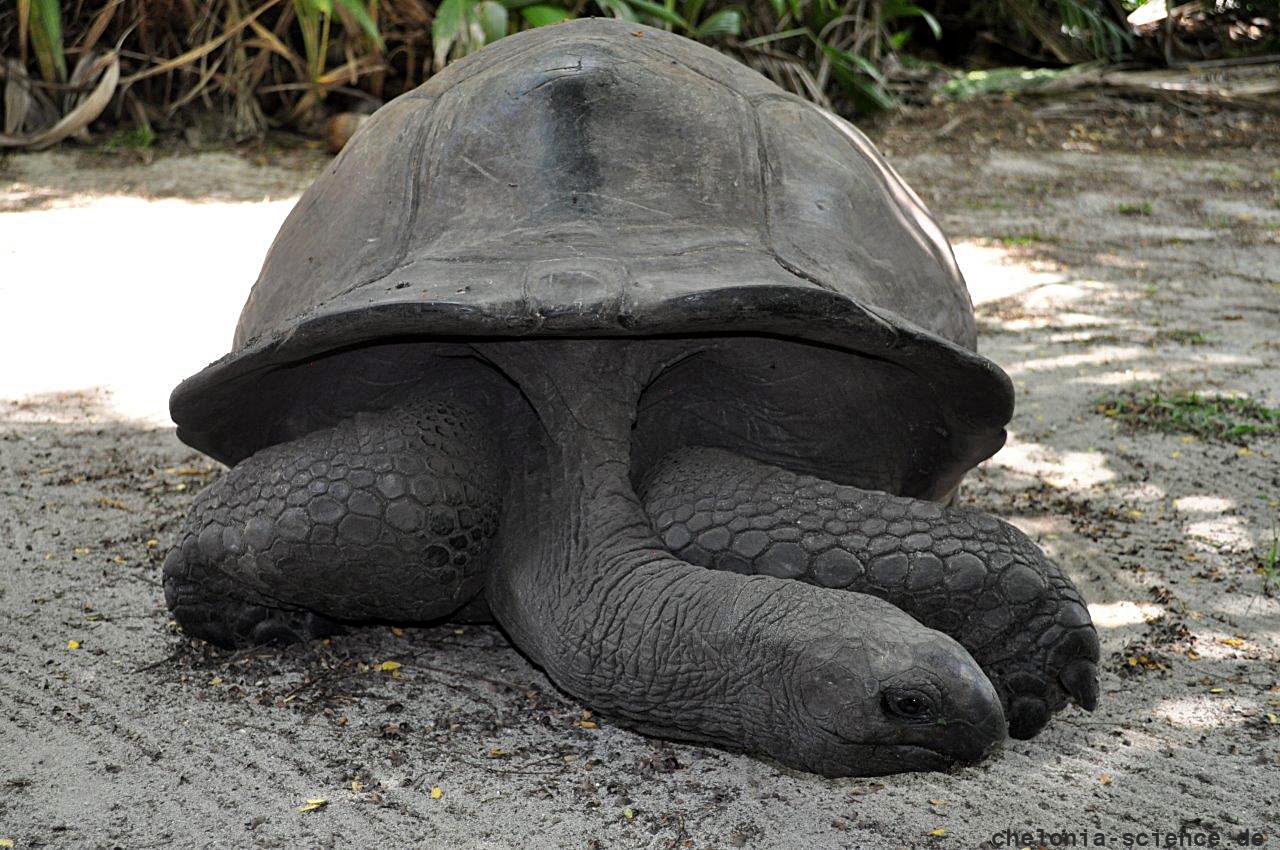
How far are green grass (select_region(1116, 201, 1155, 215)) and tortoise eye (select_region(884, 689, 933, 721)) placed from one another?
607 cm

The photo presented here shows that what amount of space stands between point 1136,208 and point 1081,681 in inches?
223

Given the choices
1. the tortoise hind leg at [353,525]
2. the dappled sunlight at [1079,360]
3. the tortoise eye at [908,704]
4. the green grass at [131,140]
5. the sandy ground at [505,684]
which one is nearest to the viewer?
the tortoise eye at [908,704]

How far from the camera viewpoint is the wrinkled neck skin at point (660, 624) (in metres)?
1.91

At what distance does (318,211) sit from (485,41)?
4736 millimetres

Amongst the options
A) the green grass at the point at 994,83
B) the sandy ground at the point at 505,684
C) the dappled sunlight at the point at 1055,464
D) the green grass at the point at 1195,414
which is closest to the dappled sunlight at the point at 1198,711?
the sandy ground at the point at 505,684

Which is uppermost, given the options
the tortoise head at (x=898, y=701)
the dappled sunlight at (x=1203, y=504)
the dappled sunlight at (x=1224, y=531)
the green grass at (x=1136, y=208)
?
the tortoise head at (x=898, y=701)

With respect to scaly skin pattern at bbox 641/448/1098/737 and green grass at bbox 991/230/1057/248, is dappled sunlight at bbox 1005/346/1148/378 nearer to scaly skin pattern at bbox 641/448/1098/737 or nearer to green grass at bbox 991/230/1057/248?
green grass at bbox 991/230/1057/248

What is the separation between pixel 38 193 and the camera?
6.90 m

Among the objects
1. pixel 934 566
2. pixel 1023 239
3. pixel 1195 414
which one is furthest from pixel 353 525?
pixel 1023 239

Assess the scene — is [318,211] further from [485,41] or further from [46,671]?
[485,41]

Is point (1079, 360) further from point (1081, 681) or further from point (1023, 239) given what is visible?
Answer: point (1081, 681)

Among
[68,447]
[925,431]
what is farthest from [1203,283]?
[68,447]

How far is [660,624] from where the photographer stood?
2.16m

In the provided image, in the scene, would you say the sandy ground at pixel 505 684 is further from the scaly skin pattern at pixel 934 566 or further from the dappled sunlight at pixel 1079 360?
the scaly skin pattern at pixel 934 566
